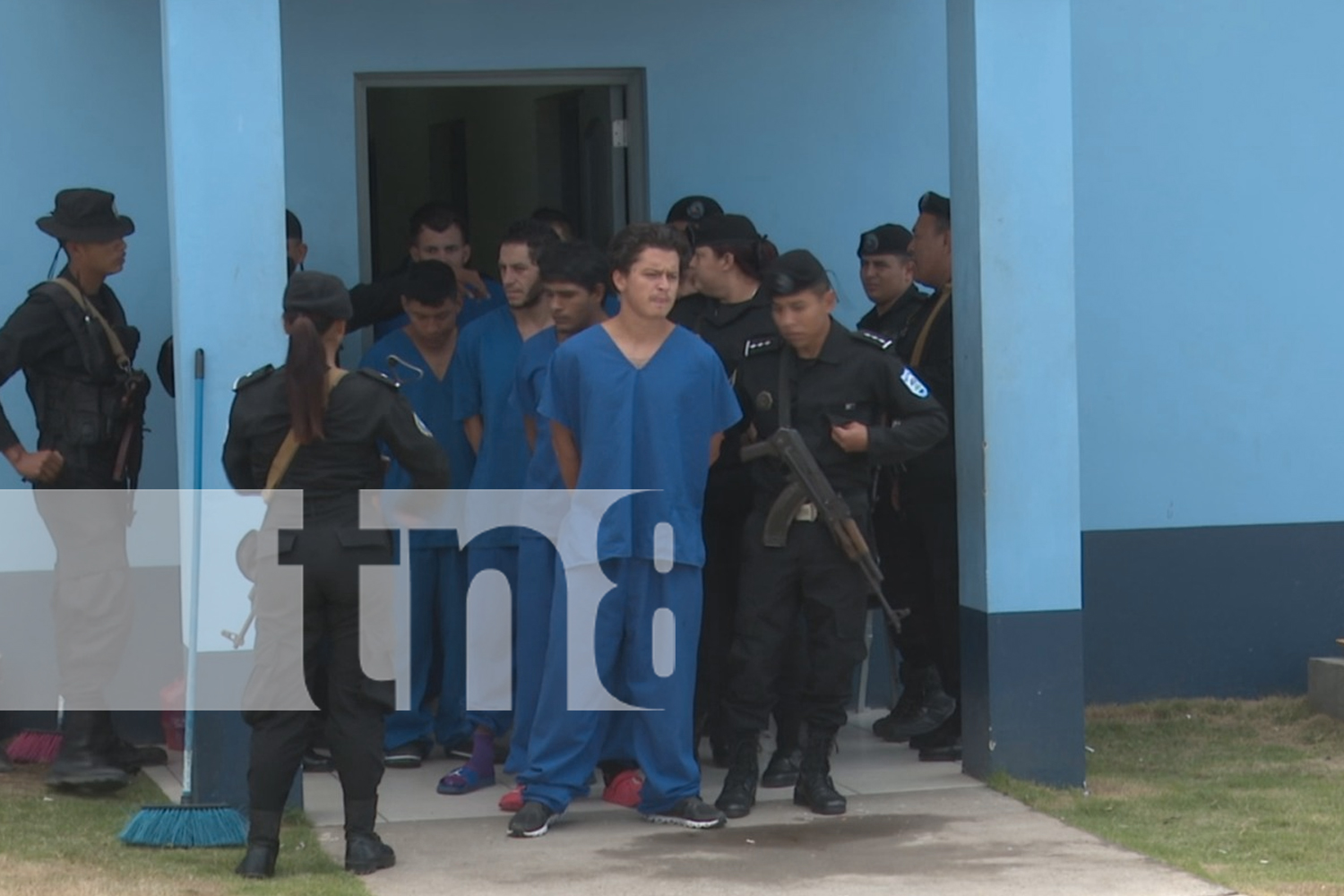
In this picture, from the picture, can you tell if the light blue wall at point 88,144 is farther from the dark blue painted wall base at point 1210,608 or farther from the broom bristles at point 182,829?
the dark blue painted wall base at point 1210,608

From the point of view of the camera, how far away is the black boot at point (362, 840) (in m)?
5.51

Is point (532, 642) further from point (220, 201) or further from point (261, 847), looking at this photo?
point (220, 201)

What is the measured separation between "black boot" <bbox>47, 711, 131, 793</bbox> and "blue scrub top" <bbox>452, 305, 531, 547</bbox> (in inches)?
57.0

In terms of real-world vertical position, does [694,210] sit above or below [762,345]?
above

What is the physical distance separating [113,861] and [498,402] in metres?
2.04

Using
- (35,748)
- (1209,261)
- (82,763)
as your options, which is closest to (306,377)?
(82,763)

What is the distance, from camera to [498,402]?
6734mm

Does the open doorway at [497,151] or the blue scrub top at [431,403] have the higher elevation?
the open doorway at [497,151]

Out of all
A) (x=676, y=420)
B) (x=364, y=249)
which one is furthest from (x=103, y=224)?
(x=676, y=420)

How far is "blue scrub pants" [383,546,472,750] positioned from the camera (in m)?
7.08

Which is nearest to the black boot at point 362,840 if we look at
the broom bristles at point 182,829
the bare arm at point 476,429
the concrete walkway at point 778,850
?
the concrete walkway at point 778,850

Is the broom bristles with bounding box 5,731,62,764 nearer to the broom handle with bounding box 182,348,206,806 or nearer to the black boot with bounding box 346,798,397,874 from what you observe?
the broom handle with bounding box 182,348,206,806

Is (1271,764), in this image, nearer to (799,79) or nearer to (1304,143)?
(1304,143)

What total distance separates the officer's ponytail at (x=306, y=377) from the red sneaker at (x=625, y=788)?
1.77 m
